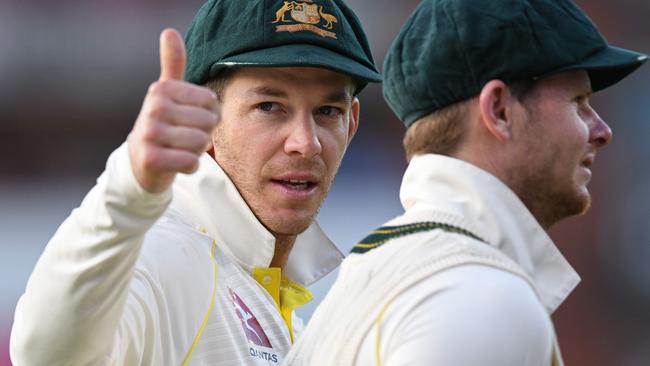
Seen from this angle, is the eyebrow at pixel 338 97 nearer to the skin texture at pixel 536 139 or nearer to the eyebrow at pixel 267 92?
the eyebrow at pixel 267 92

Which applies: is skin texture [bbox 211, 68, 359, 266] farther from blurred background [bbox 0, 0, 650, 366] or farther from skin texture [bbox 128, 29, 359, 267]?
blurred background [bbox 0, 0, 650, 366]

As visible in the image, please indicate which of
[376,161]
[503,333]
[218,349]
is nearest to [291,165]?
[218,349]

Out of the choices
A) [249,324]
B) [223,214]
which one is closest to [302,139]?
[223,214]

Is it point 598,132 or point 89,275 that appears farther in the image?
point 598,132

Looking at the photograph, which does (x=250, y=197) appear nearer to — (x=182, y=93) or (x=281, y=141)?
(x=281, y=141)

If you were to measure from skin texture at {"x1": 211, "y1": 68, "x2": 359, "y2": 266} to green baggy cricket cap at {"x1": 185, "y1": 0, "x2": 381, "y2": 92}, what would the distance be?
0.06 meters

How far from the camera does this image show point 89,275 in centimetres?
179

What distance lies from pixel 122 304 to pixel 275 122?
3.33 ft

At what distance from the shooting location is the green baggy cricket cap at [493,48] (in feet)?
6.40

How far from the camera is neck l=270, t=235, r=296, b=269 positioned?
113 inches

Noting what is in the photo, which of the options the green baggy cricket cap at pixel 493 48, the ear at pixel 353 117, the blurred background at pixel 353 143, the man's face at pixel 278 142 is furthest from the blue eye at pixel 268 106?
the blurred background at pixel 353 143

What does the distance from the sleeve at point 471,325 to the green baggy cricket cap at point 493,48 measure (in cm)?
40

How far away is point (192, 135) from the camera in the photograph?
1663 millimetres

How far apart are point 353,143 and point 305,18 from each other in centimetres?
420
